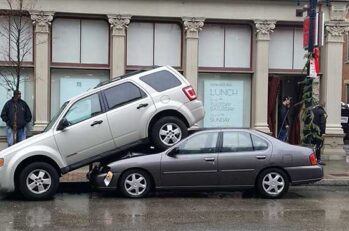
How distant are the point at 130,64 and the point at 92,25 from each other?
1.68 meters

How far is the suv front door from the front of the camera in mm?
10438

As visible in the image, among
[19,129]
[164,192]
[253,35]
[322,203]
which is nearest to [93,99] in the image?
[164,192]

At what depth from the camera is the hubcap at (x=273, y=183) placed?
35.3 feet

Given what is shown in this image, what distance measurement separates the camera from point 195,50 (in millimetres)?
17031

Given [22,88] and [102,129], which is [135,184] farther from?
[22,88]

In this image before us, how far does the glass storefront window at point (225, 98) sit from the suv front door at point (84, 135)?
23.6 feet

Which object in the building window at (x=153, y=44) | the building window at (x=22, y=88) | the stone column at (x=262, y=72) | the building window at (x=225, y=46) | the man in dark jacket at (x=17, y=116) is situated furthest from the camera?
the building window at (x=225, y=46)

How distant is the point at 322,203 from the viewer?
10.4 metres

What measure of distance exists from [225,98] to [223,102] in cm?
15

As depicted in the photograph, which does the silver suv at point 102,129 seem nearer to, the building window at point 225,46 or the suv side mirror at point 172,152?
the suv side mirror at point 172,152

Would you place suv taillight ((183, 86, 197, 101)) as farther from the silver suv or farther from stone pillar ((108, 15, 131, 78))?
stone pillar ((108, 15, 131, 78))

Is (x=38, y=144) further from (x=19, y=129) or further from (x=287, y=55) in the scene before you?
(x=287, y=55)

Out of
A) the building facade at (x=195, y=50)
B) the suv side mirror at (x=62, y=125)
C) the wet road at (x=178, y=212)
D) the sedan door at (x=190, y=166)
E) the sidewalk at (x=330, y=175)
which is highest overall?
the building facade at (x=195, y=50)

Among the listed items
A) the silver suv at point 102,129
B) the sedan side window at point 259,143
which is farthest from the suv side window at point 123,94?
the sedan side window at point 259,143
